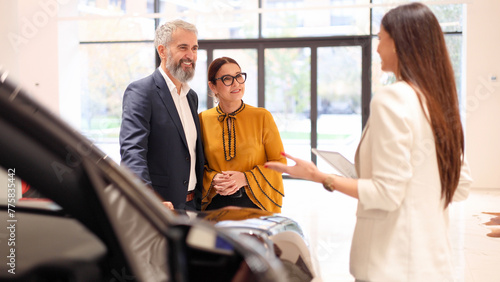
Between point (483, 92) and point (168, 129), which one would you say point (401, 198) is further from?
point (483, 92)

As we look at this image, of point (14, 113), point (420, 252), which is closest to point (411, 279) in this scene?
point (420, 252)

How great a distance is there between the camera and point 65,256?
0.79 m

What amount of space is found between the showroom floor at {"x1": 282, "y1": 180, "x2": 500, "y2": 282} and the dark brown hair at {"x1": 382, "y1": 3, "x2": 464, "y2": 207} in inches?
39.1

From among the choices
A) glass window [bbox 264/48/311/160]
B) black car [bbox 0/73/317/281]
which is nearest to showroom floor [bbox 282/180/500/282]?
glass window [bbox 264/48/311/160]

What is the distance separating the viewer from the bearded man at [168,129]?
224 centimetres

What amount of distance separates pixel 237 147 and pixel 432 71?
1.20 m

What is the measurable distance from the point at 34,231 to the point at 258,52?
8.62m

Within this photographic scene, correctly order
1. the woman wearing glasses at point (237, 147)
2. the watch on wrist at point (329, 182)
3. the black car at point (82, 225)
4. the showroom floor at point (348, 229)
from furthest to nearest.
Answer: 1. the showroom floor at point (348, 229)
2. the woman wearing glasses at point (237, 147)
3. the watch on wrist at point (329, 182)
4. the black car at point (82, 225)

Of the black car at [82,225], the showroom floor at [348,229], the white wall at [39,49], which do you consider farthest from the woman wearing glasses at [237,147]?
the white wall at [39,49]

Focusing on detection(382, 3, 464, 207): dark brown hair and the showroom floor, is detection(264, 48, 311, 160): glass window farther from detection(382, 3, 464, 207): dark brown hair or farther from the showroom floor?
detection(382, 3, 464, 207): dark brown hair

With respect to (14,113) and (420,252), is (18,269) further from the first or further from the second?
(420,252)

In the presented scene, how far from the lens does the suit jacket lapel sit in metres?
2.34

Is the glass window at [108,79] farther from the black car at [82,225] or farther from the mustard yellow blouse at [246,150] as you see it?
the black car at [82,225]

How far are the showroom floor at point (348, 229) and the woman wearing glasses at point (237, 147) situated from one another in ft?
0.93
